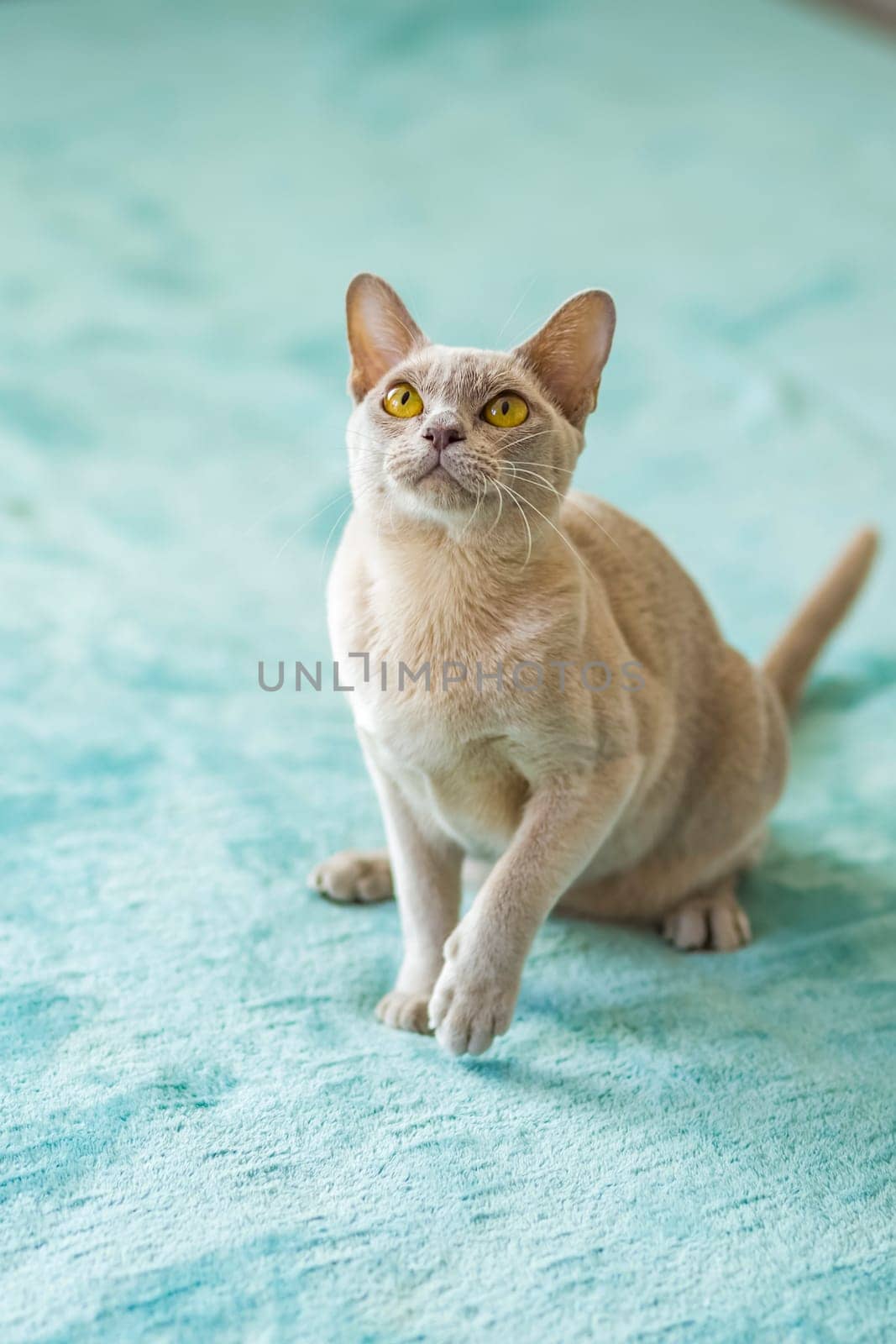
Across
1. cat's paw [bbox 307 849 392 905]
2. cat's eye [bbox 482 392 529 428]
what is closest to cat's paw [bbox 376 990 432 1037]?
cat's paw [bbox 307 849 392 905]

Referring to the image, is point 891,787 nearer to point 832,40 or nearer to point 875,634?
point 875,634

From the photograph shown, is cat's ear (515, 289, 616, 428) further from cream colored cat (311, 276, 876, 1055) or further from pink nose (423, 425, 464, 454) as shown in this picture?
pink nose (423, 425, 464, 454)

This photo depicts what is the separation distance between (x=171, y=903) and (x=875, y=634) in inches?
52.6

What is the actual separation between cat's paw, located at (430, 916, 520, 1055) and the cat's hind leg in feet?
1.21

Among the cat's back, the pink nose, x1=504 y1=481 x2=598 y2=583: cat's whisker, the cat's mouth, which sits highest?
the pink nose

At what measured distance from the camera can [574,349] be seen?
1.34 meters

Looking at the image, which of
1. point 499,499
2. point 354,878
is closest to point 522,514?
point 499,499

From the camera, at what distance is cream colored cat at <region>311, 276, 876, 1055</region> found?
1262 mm

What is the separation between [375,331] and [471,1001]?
0.64m

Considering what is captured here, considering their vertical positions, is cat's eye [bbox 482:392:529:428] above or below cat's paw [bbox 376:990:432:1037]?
above

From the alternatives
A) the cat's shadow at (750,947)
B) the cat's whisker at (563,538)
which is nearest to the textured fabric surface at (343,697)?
the cat's shadow at (750,947)

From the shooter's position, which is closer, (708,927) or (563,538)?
(563,538)

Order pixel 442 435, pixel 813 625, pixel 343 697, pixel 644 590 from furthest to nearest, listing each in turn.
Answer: pixel 343 697
pixel 813 625
pixel 644 590
pixel 442 435

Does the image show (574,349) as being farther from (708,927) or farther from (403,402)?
(708,927)
